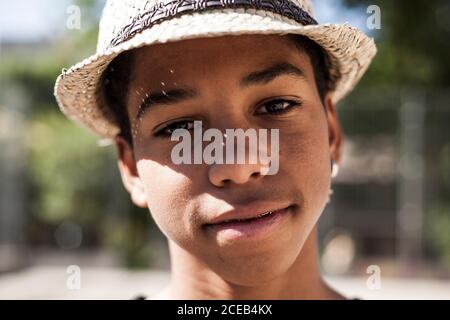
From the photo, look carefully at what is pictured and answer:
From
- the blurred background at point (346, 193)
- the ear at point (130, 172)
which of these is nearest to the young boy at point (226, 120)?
the ear at point (130, 172)

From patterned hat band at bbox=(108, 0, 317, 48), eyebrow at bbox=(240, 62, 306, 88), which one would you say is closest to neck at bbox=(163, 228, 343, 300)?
eyebrow at bbox=(240, 62, 306, 88)

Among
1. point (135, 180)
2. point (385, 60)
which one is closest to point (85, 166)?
point (385, 60)

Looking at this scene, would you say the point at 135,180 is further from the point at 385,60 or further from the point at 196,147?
the point at 385,60

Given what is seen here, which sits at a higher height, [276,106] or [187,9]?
[187,9]

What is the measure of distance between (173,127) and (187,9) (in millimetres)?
260

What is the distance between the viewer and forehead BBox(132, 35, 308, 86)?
4.75ft

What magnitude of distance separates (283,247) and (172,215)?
25 cm

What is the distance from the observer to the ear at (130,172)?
1.72 metres

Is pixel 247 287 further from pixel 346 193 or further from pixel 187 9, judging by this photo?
pixel 346 193

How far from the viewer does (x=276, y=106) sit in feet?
4.95

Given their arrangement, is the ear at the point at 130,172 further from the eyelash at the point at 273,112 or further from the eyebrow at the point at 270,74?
the eyebrow at the point at 270,74

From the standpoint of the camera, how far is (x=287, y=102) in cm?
152

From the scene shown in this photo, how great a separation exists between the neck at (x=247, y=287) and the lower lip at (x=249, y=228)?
190 millimetres
